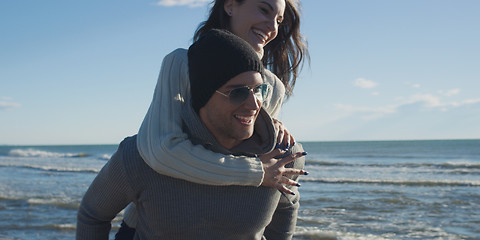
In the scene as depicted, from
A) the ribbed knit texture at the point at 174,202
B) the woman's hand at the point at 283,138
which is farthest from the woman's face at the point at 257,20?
the ribbed knit texture at the point at 174,202

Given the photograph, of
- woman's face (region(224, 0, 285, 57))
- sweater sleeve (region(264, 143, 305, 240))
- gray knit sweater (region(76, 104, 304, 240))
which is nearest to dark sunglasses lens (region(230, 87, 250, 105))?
gray knit sweater (region(76, 104, 304, 240))

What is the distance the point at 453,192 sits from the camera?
1159cm

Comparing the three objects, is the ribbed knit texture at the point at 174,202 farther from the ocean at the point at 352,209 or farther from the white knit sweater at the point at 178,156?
the ocean at the point at 352,209

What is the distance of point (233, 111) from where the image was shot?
1673mm

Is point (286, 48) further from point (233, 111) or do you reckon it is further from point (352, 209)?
point (352, 209)

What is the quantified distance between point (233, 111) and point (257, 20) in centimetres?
119

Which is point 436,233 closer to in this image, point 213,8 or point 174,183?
point 213,8

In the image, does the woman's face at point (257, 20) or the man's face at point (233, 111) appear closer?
the man's face at point (233, 111)

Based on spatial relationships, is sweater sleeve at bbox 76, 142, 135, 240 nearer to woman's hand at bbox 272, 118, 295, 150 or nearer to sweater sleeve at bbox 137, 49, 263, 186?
sweater sleeve at bbox 137, 49, 263, 186

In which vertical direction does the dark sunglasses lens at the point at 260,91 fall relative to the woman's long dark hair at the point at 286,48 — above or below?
below

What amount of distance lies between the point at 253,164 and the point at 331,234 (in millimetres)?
5617

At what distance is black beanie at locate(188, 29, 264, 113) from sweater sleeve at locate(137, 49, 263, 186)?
6.1 inches

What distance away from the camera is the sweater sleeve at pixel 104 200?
166cm

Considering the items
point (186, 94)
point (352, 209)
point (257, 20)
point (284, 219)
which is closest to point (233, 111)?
point (186, 94)
